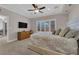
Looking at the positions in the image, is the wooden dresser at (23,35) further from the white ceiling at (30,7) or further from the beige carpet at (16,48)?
the white ceiling at (30,7)

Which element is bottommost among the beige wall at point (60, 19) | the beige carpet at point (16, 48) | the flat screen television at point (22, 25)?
the beige carpet at point (16, 48)

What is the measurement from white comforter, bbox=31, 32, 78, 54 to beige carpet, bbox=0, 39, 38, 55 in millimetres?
210

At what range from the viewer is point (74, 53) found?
202 cm

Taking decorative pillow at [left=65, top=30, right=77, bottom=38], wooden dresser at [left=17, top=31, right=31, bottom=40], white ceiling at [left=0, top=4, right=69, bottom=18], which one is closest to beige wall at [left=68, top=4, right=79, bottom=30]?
decorative pillow at [left=65, top=30, right=77, bottom=38]

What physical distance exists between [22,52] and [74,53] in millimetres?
1121

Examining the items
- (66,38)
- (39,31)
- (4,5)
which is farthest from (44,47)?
(4,5)

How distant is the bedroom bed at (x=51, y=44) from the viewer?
78.6 inches

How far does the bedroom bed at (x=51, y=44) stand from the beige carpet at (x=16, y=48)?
0.11 m

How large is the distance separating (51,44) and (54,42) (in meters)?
0.08

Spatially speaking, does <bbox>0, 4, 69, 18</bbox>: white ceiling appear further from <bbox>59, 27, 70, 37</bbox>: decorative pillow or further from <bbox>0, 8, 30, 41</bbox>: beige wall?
<bbox>59, 27, 70, 37</bbox>: decorative pillow

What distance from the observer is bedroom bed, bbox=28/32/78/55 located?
200 cm

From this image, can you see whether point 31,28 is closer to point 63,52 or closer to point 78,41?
point 63,52

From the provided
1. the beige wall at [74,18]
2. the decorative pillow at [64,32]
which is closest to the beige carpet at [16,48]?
the decorative pillow at [64,32]

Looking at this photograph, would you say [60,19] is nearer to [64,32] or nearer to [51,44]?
[64,32]
